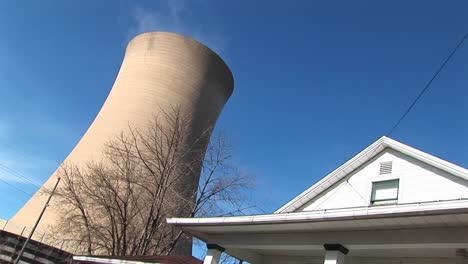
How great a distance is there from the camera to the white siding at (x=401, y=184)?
29.0ft

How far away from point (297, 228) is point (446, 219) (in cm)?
228

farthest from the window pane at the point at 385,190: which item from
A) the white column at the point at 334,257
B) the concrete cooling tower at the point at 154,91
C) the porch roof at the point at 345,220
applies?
the concrete cooling tower at the point at 154,91

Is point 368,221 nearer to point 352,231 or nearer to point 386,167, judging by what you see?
point 352,231

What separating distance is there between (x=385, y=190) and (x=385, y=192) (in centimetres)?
4

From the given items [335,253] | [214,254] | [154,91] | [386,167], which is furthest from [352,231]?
[154,91]

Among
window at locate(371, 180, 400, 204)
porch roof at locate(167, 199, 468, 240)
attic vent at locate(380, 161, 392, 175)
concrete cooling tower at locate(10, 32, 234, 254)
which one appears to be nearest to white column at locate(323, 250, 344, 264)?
porch roof at locate(167, 199, 468, 240)

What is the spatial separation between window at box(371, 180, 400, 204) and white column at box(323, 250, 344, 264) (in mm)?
3362

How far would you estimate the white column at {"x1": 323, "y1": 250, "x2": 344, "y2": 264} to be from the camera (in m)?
6.34

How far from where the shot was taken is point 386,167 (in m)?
9.98

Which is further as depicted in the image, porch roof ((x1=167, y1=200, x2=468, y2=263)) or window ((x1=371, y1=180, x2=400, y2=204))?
window ((x1=371, y1=180, x2=400, y2=204))

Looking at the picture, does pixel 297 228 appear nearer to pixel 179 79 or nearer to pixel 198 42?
pixel 179 79

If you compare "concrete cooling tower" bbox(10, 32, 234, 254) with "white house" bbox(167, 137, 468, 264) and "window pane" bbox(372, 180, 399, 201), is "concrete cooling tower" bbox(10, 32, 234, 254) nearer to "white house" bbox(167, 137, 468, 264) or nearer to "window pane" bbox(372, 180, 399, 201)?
"white house" bbox(167, 137, 468, 264)

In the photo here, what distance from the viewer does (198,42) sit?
23125 mm

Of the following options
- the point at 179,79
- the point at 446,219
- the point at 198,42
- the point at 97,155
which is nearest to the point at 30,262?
the point at 97,155
